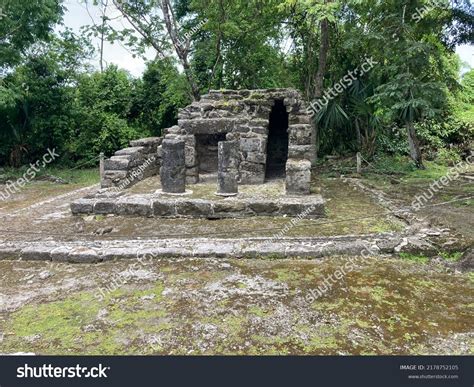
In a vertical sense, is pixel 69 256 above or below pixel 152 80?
below

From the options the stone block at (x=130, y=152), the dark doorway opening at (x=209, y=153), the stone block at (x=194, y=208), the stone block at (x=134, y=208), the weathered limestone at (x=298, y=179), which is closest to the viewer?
the stone block at (x=194, y=208)

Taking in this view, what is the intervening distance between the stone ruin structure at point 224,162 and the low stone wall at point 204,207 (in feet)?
0.06

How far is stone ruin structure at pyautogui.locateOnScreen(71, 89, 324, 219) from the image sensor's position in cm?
659

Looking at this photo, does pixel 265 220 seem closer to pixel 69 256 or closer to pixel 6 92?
pixel 69 256

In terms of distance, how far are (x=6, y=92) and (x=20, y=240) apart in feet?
24.9

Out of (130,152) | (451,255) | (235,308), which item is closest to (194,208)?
(235,308)

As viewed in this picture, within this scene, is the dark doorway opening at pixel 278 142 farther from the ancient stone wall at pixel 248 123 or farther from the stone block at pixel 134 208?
the stone block at pixel 134 208

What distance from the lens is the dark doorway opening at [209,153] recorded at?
9.52m

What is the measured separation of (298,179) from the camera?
23.2 ft

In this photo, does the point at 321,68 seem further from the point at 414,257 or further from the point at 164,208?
the point at 414,257

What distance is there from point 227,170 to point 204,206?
3.27 feet

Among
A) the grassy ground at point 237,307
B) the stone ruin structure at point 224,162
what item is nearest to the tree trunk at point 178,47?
the stone ruin structure at point 224,162

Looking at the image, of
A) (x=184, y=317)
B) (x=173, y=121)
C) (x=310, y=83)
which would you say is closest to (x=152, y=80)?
(x=173, y=121)

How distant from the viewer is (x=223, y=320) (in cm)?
336
